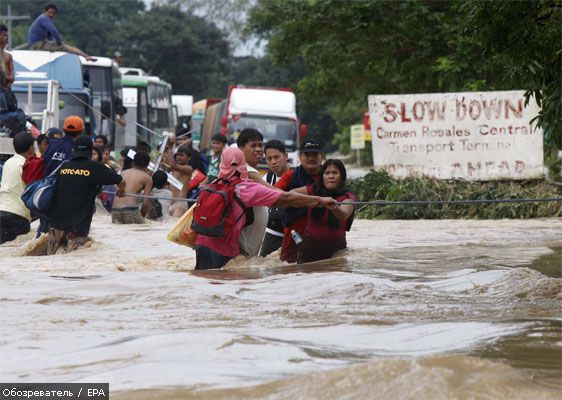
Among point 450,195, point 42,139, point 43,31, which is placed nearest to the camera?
point 42,139

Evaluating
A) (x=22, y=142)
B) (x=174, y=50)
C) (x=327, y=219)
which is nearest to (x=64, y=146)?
(x=22, y=142)

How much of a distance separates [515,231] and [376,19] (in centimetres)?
1136

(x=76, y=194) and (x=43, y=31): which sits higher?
(x=43, y=31)

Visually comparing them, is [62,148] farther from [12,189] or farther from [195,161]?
[195,161]

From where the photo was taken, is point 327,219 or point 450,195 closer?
point 327,219

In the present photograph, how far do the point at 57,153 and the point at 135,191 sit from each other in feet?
11.6

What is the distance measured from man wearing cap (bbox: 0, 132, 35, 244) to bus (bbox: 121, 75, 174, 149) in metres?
20.4

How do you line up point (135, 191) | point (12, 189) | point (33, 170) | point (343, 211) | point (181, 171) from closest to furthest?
point (343, 211)
point (33, 170)
point (12, 189)
point (135, 191)
point (181, 171)

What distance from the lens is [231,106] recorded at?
36.4 meters

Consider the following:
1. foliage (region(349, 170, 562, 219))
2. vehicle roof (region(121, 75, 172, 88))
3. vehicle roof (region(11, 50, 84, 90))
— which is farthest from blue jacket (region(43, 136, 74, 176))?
vehicle roof (region(121, 75, 172, 88))

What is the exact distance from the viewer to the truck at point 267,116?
35.5m

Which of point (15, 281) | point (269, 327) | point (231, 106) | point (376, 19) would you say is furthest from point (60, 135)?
point (231, 106)

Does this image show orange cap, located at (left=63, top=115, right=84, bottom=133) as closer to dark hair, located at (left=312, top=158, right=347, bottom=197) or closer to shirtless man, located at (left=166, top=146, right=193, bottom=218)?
dark hair, located at (left=312, top=158, right=347, bottom=197)

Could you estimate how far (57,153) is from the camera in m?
14.9
